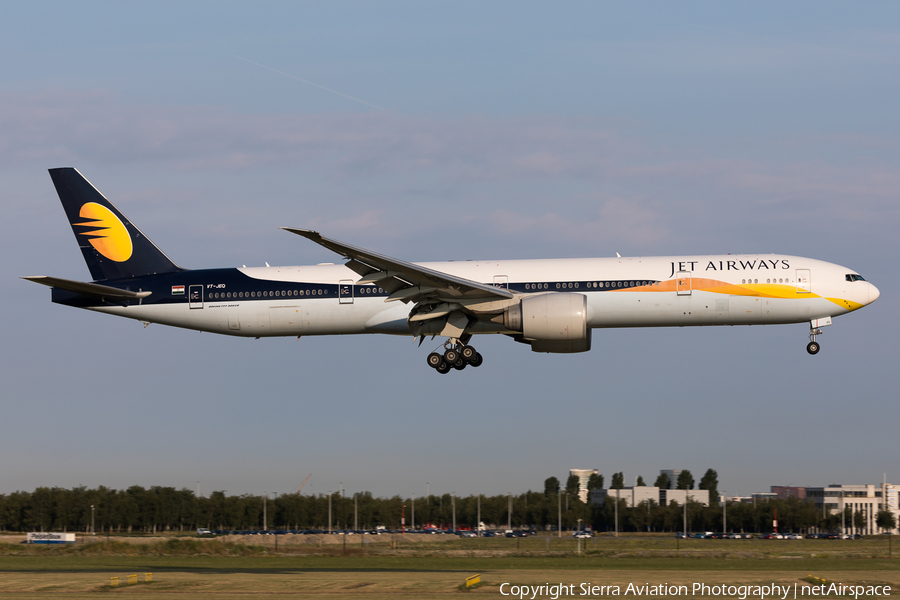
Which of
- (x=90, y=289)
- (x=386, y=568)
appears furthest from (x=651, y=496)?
(x=90, y=289)

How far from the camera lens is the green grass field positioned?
1235 inches

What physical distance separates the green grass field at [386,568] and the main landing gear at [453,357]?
324 inches

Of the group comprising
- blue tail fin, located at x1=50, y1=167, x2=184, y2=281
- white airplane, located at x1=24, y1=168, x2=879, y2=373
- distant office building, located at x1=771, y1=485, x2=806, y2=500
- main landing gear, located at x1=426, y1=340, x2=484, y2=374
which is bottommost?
distant office building, located at x1=771, y1=485, x2=806, y2=500

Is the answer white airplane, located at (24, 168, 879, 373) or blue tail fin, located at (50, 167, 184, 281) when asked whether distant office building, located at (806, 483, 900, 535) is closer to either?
white airplane, located at (24, 168, 879, 373)

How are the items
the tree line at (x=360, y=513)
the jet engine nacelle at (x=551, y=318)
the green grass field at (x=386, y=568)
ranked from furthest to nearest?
1. the tree line at (x=360, y=513)
2. the jet engine nacelle at (x=551, y=318)
3. the green grass field at (x=386, y=568)

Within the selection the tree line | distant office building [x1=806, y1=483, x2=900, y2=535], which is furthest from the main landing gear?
distant office building [x1=806, y1=483, x2=900, y2=535]

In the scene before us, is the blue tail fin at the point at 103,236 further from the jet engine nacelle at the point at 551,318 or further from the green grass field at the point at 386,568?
the jet engine nacelle at the point at 551,318

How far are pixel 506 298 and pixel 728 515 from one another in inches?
3290

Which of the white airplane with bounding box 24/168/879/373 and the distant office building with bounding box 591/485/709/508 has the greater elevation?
the white airplane with bounding box 24/168/879/373

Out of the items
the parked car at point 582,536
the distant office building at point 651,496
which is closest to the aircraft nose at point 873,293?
the parked car at point 582,536

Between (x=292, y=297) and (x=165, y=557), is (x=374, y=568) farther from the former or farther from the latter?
(x=165, y=557)

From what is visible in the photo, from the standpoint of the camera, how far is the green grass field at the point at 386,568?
103 ft

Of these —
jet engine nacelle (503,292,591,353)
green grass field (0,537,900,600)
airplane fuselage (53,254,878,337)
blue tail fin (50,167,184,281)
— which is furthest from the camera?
blue tail fin (50,167,184,281)

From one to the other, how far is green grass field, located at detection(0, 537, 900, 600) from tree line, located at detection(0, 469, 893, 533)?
41.8 m
